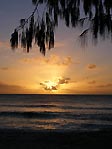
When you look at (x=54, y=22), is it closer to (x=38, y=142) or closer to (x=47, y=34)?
(x=47, y=34)

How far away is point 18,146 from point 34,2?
522cm

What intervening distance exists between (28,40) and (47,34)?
34cm

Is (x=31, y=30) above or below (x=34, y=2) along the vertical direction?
below

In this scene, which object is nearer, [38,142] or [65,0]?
[65,0]

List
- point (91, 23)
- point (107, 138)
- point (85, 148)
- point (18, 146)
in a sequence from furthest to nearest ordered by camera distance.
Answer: point (107, 138) → point (18, 146) → point (85, 148) → point (91, 23)

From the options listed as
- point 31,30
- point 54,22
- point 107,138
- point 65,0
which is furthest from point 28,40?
point 107,138

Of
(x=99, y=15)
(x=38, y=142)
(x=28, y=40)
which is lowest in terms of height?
(x=38, y=142)

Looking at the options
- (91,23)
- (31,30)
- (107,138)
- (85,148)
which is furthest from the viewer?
(107,138)

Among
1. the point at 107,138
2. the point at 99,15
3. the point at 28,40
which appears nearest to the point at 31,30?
the point at 28,40

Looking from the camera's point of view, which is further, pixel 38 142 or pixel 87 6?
pixel 38 142

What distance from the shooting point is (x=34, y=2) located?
564 centimetres

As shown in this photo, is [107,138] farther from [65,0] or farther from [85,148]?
[65,0]

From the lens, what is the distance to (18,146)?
31.8 feet

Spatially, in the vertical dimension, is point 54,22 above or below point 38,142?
above
